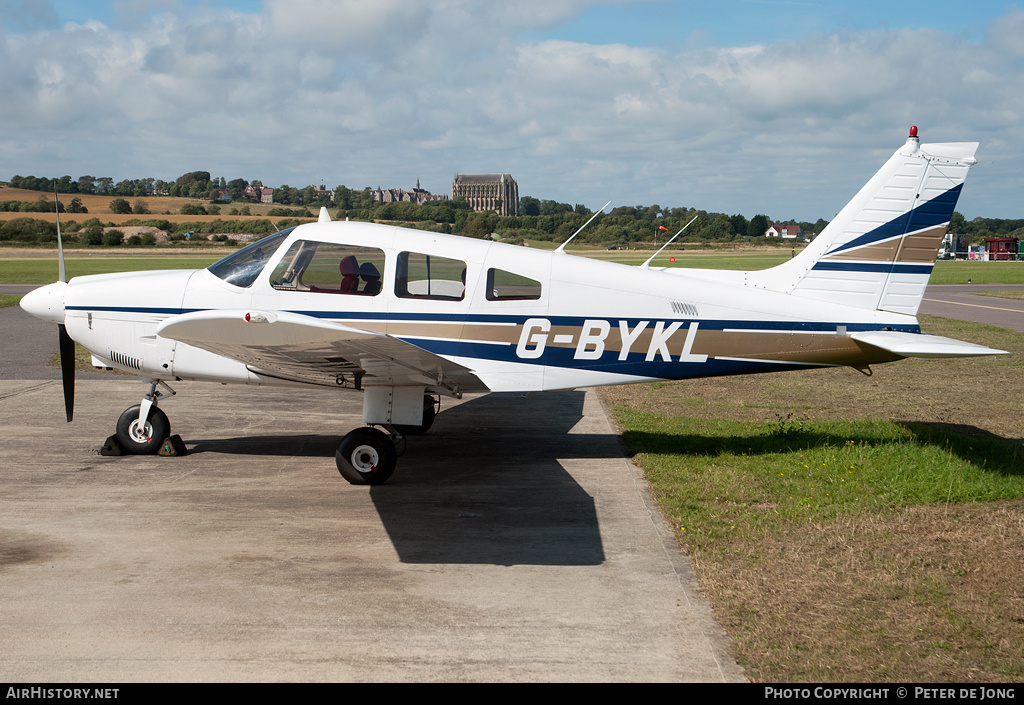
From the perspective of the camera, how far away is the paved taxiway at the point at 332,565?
415 cm

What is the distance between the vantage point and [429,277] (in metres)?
7.46

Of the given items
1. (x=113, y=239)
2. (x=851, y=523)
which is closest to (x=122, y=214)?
(x=113, y=239)

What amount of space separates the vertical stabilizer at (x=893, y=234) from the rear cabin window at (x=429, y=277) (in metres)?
3.46

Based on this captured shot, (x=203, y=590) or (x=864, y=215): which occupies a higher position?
(x=864, y=215)

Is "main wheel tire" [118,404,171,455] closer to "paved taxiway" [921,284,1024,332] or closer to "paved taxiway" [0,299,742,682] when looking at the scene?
"paved taxiway" [0,299,742,682]

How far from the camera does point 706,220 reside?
6544cm

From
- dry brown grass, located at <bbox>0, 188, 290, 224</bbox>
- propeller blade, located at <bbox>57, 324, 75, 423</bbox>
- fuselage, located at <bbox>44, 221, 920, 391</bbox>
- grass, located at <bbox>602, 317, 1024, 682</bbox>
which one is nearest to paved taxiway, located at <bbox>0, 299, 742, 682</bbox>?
grass, located at <bbox>602, 317, 1024, 682</bbox>

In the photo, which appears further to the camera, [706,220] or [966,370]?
[706,220]

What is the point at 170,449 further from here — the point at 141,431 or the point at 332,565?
the point at 332,565

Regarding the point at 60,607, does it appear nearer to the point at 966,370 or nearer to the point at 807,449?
the point at 807,449

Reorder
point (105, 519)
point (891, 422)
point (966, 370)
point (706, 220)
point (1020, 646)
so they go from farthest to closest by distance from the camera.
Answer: point (706, 220), point (966, 370), point (891, 422), point (105, 519), point (1020, 646)

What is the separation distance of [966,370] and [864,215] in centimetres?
844
